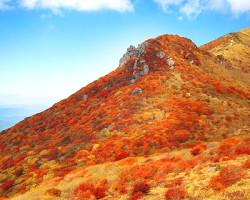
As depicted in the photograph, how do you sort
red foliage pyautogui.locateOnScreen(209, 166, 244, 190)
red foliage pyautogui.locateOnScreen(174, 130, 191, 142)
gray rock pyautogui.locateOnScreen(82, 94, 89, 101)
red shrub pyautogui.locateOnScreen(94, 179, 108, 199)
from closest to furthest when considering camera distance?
red foliage pyautogui.locateOnScreen(209, 166, 244, 190) → red shrub pyautogui.locateOnScreen(94, 179, 108, 199) → red foliage pyautogui.locateOnScreen(174, 130, 191, 142) → gray rock pyautogui.locateOnScreen(82, 94, 89, 101)

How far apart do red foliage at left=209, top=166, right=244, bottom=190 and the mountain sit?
61mm

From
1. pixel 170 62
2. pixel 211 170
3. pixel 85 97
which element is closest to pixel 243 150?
pixel 211 170

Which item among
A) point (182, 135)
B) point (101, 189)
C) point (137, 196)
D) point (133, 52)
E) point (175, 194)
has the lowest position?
point (175, 194)

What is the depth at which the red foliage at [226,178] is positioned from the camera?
21.3 meters

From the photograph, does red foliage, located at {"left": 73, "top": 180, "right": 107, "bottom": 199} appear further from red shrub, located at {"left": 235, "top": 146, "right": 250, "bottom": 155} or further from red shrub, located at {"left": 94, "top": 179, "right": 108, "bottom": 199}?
red shrub, located at {"left": 235, "top": 146, "right": 250, "bottom": 155}

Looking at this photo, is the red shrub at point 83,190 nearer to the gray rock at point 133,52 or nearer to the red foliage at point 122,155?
the red foliage at point 122,155

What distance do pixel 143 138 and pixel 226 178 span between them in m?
22.7

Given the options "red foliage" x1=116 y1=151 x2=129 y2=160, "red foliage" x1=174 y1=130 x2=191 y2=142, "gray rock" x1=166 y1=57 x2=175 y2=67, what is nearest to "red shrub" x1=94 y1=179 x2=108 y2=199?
"red foliage" x1=116 y1=151 x2=129 y2=160

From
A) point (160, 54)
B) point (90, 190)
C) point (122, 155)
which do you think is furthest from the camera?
point (160, 54)

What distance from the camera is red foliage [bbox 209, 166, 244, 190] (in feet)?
69.8

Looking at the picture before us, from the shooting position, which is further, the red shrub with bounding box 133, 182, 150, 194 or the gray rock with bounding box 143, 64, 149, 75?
the gray rock with bounding box 143, 64, 149, 75

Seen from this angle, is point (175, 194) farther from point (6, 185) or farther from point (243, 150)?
point (6, 185)

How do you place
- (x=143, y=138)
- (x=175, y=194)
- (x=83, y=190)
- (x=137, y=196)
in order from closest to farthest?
(x=175, y=194) < (x=137, y=196) < (x=83, y=190) < (x=143, y=138)

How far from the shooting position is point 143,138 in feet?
146
